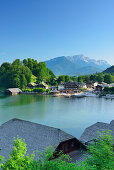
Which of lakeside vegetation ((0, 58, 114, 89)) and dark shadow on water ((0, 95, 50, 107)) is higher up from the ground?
lakeside vegetation ((0, 58, 114, 89))

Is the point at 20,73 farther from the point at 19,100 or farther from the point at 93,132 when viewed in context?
the point at 93,132

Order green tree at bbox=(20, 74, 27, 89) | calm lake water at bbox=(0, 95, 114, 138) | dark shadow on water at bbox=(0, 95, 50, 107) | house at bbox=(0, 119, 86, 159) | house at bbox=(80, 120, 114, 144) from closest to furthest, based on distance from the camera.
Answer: house at bbox=(0, 119, 86, 159) < house at bbox=(80, 120, 114, 144) < calm lake water at bbox=(0, 95, 114, 138) < dark shadow on water at bbox=(0, 95, 50, 107) < green tree at bbox=(20, 74, 27, 89)

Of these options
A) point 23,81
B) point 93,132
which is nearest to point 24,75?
point 23,81

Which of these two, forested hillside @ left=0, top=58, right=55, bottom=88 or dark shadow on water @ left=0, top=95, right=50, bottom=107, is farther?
forested hillside @ left=0, top=58, right=55, bottom=88

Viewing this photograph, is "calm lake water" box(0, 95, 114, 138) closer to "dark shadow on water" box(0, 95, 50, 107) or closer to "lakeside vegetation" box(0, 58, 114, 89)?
"dark shadow on water" box(0, 95, 50, 107)

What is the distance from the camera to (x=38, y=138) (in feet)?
36.8

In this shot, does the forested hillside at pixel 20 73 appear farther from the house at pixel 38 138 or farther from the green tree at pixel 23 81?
the house at pixel 38 138

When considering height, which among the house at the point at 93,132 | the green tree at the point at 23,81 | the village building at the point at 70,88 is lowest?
the house at the point at 93,132

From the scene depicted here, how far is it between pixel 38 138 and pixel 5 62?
98.4 meters

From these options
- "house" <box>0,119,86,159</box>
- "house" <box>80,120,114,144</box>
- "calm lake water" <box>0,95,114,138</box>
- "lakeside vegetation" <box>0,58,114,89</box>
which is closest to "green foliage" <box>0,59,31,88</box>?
"lakeside vegetation" <box>0,58,114,89</box>

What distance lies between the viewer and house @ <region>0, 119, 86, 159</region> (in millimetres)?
10531

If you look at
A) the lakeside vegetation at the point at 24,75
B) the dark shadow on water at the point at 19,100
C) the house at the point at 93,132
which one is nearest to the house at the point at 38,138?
the house at the point at 93,132

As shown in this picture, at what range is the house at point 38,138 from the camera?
10.5 m

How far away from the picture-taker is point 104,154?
743 centimetres
